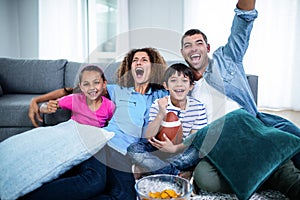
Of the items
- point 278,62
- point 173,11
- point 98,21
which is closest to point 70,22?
point 98,21

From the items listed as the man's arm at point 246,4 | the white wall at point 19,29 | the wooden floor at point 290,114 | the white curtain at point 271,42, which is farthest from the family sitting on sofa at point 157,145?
the white wall at point 19,29

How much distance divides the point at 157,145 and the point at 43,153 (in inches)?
13.7

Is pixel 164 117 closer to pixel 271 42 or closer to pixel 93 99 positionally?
pixel 93 99

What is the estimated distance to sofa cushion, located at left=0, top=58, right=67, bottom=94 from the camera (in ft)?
7.42

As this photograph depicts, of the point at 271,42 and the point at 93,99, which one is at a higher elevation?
the point at 271,42

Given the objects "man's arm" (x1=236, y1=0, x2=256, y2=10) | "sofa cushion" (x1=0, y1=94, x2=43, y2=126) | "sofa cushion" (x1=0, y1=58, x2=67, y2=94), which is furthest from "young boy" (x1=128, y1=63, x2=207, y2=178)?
"sofa cushion" (x1=0, y1=58, x2=67, y2=94)

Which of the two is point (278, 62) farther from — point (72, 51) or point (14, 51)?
point (14, 51)

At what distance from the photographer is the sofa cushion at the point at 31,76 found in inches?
89.0

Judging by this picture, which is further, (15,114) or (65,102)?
(15,114)

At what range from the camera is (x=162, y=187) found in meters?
0.93

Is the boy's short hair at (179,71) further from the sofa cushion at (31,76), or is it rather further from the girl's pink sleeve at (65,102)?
the sofa cushion at (31,76)

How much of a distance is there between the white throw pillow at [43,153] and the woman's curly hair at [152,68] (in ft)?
0.58

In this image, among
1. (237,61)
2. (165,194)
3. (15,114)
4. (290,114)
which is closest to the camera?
(165,194)

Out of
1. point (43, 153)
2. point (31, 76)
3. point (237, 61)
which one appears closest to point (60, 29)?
point (31, 76)
